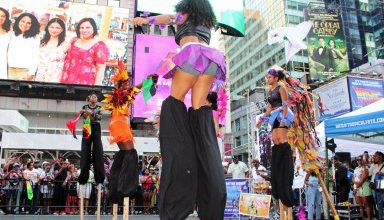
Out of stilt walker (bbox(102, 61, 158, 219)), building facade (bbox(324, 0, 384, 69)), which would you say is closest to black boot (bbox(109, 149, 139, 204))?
stilt walker (bbox(102, 61, 158, 219))

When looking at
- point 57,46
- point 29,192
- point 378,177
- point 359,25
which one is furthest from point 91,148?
point 359,25

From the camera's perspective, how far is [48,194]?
1029cm

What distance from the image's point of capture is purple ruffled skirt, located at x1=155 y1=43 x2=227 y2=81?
2588 mm

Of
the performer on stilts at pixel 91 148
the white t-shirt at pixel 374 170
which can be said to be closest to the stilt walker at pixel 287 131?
the performer on stilts at pixel 91 148

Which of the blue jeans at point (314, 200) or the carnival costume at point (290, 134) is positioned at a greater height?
the carnival costume at point (290, 134)

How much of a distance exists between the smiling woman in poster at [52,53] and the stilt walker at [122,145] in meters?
19.5

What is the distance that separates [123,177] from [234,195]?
4294 millimetres

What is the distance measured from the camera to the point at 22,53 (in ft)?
74.2

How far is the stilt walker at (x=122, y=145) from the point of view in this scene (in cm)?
450

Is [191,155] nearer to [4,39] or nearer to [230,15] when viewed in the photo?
[4,39]

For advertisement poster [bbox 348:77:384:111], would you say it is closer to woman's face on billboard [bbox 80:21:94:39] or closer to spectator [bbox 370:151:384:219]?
spectator [bbox 370:151:384:219]

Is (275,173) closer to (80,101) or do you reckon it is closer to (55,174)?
(55,174)

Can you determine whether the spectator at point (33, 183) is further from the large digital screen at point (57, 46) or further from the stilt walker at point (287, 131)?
the large digital screen at point (57, 46)

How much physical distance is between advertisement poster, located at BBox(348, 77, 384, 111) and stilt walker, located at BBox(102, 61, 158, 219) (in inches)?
594
